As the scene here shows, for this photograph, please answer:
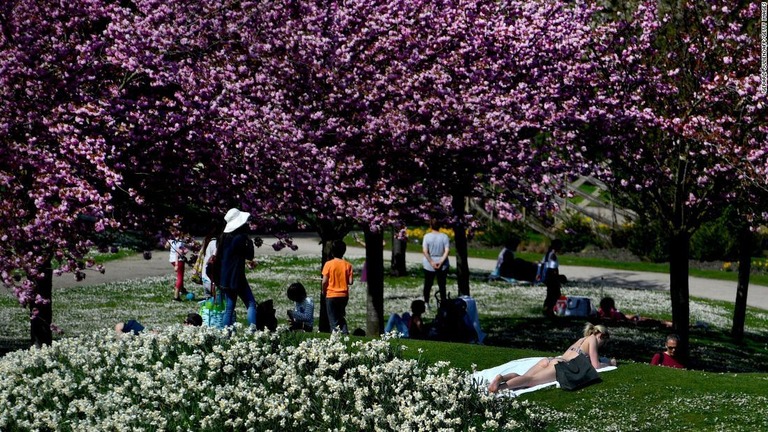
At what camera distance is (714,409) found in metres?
12.1

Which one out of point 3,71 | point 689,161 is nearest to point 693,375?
point 689,161

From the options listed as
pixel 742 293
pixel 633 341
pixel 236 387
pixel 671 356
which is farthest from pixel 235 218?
pixel 742 293

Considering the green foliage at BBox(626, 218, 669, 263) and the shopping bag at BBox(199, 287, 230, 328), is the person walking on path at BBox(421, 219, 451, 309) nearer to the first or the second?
the shopping bag at BBox(199, 287, 230, 328)

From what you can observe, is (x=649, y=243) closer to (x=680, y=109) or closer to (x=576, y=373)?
(x=680, y=109)

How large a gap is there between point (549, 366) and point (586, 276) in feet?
68.9

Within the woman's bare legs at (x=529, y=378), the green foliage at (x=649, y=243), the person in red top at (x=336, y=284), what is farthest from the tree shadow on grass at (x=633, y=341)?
the green foliage at (x=649, y=243)

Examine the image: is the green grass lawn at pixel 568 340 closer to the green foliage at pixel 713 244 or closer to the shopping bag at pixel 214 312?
the shopping bag at pixel 214 312

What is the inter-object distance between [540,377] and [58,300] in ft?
49.0

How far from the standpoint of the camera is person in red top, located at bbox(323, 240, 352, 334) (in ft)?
58.5

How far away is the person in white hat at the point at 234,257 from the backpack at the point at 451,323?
4.35m

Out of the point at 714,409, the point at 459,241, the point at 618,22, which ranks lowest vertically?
the point at 714,409

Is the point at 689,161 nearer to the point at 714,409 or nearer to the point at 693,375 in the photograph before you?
the point at 693,375

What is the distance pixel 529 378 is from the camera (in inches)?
516

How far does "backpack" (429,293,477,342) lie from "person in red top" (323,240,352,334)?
1.59 meters
